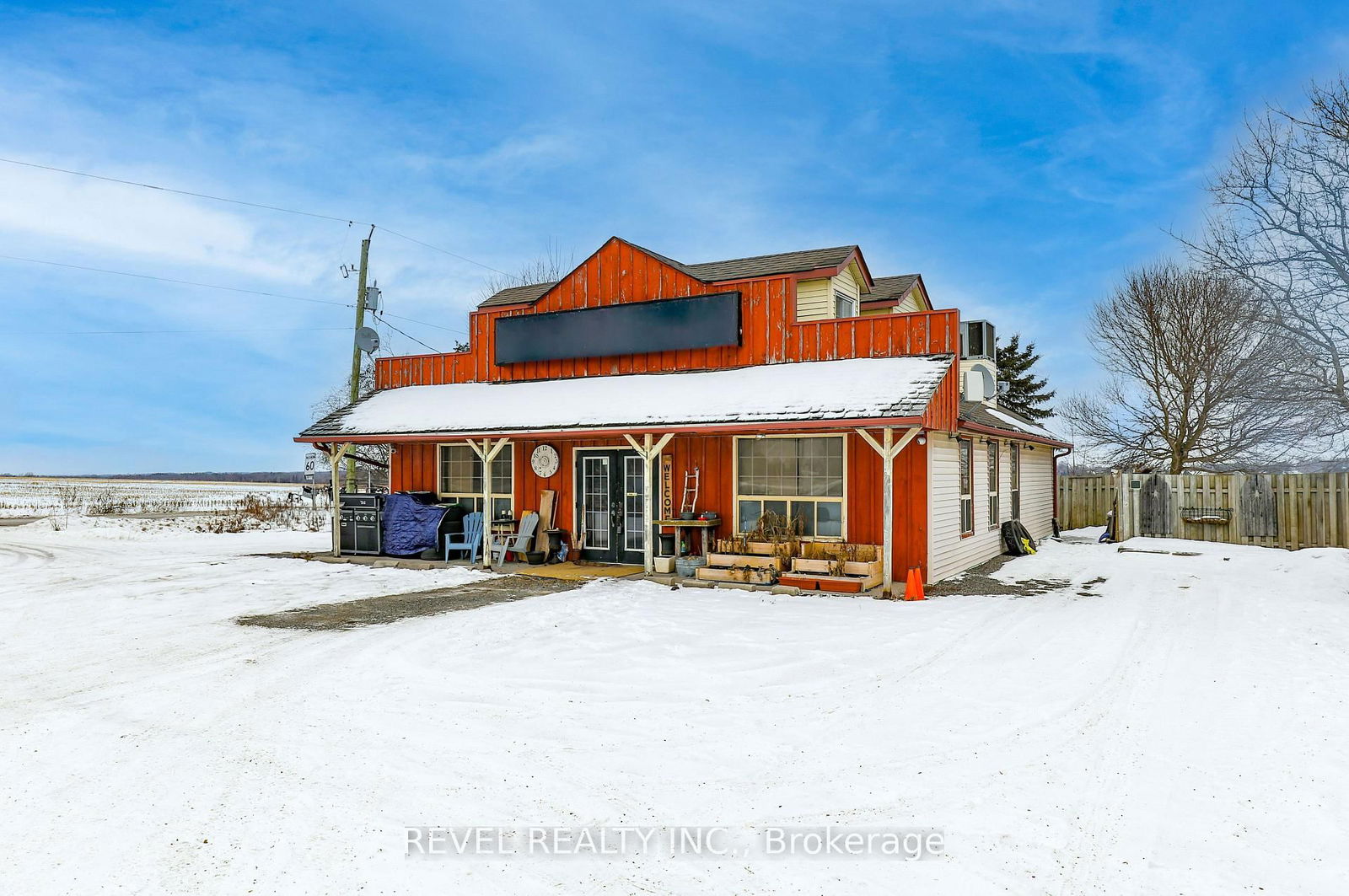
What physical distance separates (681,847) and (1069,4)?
49.4ft

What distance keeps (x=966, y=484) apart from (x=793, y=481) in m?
3.51

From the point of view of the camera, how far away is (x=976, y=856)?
3322mm

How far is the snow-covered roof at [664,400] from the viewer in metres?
10.7

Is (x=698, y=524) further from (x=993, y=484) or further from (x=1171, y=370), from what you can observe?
(x=1171, y=370)

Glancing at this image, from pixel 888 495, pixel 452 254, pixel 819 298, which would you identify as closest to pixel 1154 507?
pixel 819 298

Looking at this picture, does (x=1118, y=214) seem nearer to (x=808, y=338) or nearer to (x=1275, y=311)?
(x=1275, y=311)

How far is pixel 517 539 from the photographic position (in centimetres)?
1387

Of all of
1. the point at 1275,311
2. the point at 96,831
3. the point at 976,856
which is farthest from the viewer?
the point at 1275,311

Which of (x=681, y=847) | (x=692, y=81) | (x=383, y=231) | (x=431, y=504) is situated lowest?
(x=681, y=847)

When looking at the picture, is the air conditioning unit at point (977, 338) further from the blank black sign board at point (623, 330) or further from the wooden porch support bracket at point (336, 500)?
the wooden porch support bracket at point (336, 500)

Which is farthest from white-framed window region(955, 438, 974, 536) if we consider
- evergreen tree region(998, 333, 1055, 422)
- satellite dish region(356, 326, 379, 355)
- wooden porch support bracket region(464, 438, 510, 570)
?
evergreen tree region(998, 333, 1055, 422)

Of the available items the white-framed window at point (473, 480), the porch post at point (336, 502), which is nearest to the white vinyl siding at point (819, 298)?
the white-framed window at point (473, 480)

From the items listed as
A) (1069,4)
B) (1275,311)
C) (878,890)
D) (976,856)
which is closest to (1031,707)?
(976,856)

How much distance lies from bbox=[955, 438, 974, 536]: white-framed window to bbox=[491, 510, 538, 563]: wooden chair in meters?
7.53
